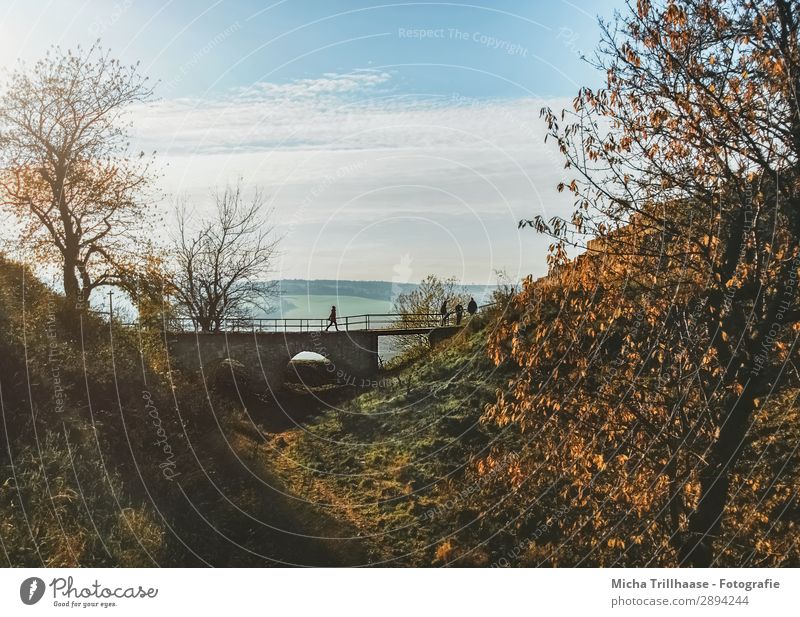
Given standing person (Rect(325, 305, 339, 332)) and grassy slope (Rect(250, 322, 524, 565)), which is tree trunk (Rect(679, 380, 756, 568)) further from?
standing person (Rect(325, 305, 339, 332))

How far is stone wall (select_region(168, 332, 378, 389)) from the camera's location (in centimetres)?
3522

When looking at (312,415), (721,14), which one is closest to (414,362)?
(312,415)

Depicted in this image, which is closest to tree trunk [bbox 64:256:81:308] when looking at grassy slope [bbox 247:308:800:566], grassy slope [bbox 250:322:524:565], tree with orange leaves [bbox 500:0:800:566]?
grassy slope [bbox 247:308:800:566]

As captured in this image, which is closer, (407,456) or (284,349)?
(407,456)

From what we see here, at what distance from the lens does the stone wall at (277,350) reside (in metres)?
35.2

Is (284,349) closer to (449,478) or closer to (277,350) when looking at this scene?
(277,350)

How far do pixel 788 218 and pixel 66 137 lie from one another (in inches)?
825

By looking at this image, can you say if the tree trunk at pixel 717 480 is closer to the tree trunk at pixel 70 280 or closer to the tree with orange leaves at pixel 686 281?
the tree with orange leaves at pixel 686 281

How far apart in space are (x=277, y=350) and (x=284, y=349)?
0.41 meters

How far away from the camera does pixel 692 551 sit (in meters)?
9.05

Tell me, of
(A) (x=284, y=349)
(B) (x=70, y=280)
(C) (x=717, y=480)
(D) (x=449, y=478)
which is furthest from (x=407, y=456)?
(A) (x=284, y=349)

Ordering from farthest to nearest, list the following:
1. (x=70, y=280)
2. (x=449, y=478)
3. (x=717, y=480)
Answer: (x=70, y=280) → (x=449, y=478) → (x=717, y=480)

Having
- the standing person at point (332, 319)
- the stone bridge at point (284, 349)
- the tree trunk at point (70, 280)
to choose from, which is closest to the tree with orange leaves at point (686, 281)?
the tree trunk at point (70, 280)

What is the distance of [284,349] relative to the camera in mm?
38469
